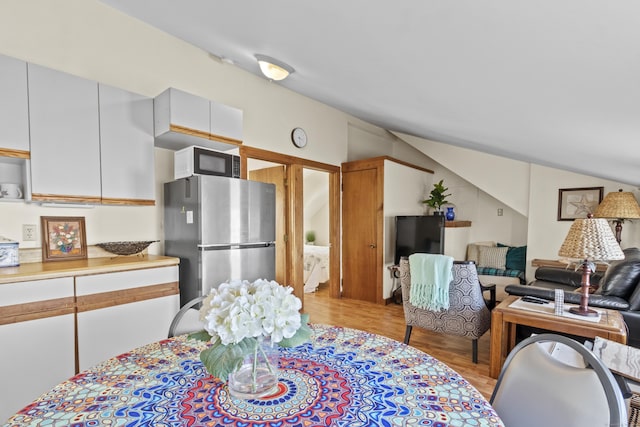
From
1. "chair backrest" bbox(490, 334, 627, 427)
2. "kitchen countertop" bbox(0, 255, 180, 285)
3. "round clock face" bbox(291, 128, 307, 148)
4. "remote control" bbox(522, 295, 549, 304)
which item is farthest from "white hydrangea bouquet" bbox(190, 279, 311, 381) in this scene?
"round clock face" bbox(291, 128, 307, 148)

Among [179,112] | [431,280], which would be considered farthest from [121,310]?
[431,280]

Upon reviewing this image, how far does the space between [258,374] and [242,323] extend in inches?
9.2

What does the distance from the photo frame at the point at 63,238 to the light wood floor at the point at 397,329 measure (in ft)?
7.93

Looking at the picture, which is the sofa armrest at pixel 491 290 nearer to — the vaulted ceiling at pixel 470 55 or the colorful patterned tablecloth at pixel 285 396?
the vaulted ceiling at pixel 470 55

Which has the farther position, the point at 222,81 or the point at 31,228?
the point at 222,81

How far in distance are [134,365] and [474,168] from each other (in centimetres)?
508

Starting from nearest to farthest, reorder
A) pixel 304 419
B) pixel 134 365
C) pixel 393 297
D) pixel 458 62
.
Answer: pixel 304 419 < pixel 134 365 < pixel 458 62 < pixel 393 297

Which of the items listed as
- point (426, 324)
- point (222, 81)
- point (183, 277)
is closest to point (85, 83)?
point (222, 81)

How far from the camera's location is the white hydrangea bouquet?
2.72 ft

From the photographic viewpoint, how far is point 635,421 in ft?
4.07

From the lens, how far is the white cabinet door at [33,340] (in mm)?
1718

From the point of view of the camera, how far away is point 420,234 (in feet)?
14.8

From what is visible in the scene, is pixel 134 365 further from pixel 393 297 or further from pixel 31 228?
pixel 393 297

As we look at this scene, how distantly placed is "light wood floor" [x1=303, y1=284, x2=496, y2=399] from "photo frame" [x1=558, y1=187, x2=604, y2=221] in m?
2.23
